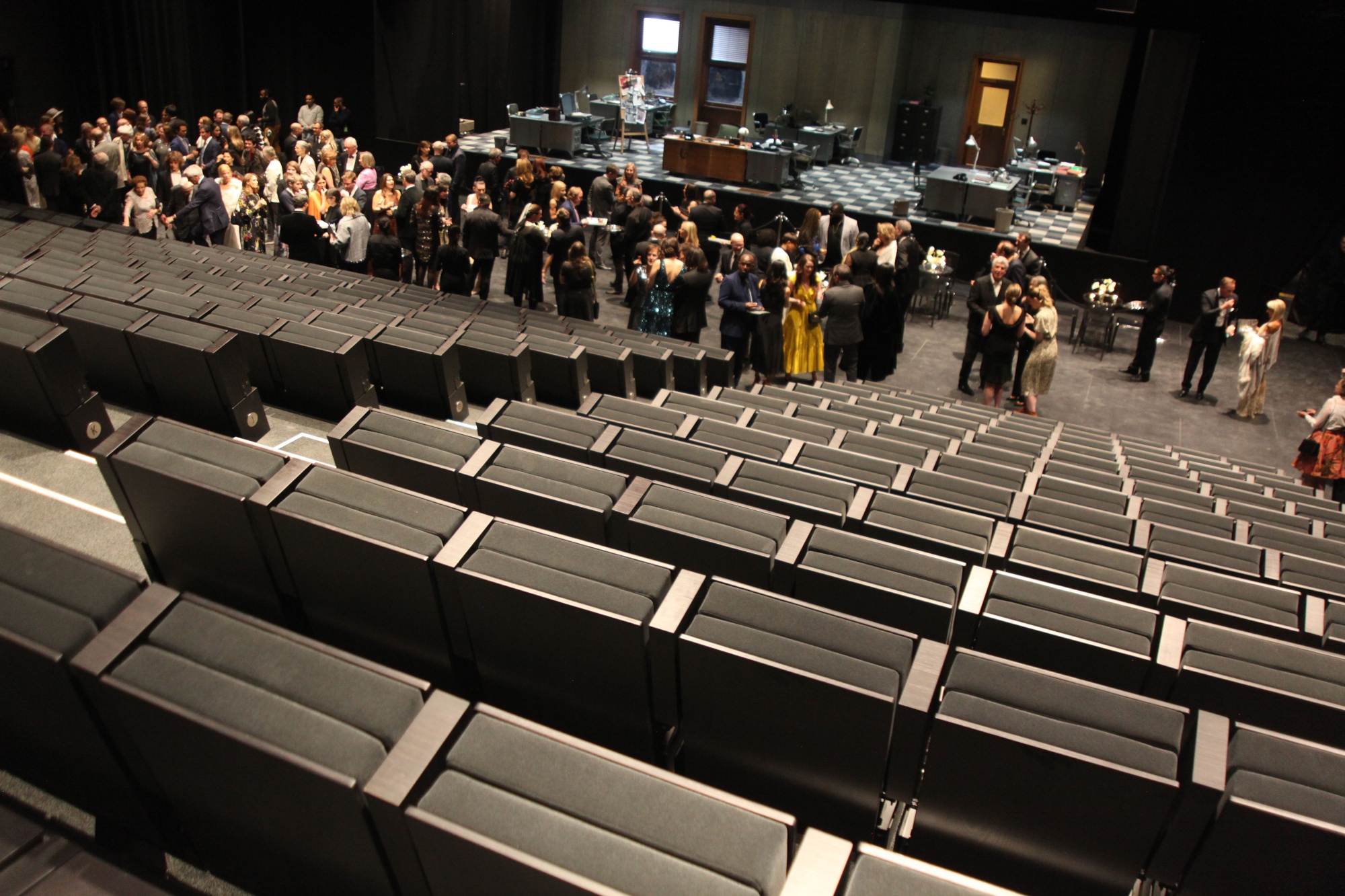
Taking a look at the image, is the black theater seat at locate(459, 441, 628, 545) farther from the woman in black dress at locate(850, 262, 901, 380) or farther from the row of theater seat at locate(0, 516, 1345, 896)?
the woman in black dress at locate(850, 262, 901, 380)

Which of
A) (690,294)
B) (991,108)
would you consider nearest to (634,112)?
(991,108)

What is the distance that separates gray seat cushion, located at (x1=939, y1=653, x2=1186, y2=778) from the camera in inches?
80.2

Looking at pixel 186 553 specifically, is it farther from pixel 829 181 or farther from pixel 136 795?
pixel 829 181

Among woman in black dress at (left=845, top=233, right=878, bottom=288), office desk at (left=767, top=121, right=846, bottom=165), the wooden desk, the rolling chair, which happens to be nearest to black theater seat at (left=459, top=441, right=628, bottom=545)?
woman in black dress at (left=845, top=233, right=878, bottom=288)

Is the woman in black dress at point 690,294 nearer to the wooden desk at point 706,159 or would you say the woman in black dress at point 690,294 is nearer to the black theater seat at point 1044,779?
the black theater seat at point 1044,779

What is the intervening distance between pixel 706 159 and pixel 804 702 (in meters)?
15.4

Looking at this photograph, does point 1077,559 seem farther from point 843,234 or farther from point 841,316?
point 843,234

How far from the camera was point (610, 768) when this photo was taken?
5.89 feet

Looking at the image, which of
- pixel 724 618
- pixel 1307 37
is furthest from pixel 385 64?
pixel 724 618

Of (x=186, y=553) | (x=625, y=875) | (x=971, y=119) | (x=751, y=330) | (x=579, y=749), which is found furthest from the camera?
(x=971, y=119)

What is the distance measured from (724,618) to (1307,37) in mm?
11884

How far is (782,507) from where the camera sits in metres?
3.46

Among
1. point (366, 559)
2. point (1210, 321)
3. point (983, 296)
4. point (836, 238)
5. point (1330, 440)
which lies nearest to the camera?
point (366, 559)

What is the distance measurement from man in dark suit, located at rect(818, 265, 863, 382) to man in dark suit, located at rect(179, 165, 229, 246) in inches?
253
